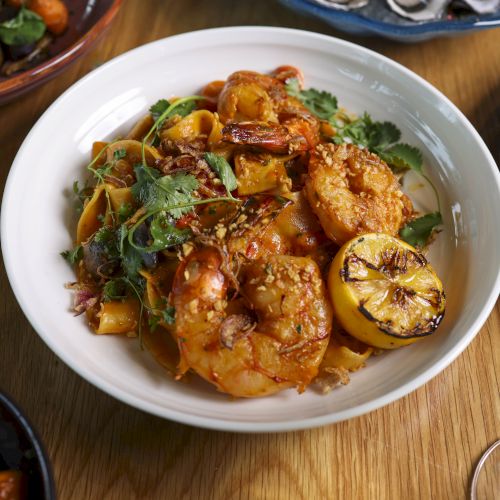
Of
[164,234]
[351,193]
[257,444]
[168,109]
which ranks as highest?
[168,109]

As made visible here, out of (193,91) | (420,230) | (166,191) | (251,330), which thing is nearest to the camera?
(251,330)

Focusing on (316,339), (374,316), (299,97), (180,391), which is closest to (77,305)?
(180,391)

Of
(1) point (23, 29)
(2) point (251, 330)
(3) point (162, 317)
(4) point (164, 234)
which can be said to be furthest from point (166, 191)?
(1) point (23, 29)

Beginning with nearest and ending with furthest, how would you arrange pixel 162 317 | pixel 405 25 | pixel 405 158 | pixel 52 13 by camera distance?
pixel 162 317 → pixel 405 158 → pixel 405 25 → pixel 52 13

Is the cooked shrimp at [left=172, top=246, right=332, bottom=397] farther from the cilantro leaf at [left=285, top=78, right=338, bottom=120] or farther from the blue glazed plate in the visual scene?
the blue glazed plate

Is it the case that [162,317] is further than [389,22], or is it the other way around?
[389,22]

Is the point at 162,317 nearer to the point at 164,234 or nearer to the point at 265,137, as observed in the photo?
the point at 164,234

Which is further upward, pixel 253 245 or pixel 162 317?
pixel 253 245

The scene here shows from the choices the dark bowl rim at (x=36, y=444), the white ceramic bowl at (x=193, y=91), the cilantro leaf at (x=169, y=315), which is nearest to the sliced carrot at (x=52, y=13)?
the white ceramic bowl at (x=193, y=91)
